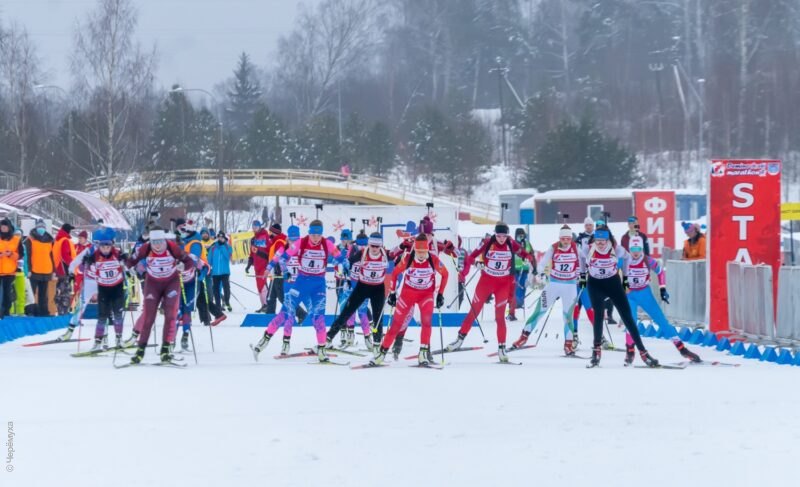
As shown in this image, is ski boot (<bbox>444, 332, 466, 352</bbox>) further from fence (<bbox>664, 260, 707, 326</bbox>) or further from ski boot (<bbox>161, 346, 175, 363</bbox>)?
fence (<bbox>664, 260, 707, 326</bbox>)

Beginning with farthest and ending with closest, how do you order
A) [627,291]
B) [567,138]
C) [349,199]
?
[349,199] < [567,138] < [627,291]

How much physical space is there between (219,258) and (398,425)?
595 inches

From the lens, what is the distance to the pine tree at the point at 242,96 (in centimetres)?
10062

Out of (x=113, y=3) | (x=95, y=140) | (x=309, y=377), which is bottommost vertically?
(x=309, y=377)

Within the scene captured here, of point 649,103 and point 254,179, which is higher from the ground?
point 649,103

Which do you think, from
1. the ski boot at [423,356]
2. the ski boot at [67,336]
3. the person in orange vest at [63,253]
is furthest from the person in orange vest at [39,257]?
the ski boot at [423,356]

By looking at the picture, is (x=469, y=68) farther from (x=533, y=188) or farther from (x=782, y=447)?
(x=782, y=447)

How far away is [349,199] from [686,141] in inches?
966

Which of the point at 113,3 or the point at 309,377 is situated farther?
the point at 113,3

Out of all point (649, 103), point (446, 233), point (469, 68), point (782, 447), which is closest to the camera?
point (782, 447)

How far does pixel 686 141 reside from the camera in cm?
8125

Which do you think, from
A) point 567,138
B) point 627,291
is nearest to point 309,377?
point 627,291

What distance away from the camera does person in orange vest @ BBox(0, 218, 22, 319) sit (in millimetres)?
21375

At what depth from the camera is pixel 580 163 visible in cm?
6575
